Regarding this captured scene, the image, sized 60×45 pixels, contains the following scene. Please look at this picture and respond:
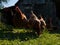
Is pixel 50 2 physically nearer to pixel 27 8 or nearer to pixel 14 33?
pixel 27 8

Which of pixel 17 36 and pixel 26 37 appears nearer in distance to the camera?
pixel 26 37

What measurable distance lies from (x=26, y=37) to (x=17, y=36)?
0.56 meters

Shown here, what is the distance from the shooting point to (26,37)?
14.5m

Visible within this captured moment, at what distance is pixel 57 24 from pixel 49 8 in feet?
4.58

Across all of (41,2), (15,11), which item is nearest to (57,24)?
(41,2)

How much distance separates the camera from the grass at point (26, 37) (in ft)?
44.9

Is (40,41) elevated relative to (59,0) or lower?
lower

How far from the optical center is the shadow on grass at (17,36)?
14.4 m

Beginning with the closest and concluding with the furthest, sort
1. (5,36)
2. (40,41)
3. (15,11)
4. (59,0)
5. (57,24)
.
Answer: (40,41) → (5,36) → (15,11) → (57,24) → (59,0)

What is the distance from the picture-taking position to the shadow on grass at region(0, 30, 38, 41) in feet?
47.4

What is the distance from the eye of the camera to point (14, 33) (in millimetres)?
15500

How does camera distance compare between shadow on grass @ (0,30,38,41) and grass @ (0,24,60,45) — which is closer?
grass @ (0,24,60,45)

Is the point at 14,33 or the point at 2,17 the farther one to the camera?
the point at 2,17

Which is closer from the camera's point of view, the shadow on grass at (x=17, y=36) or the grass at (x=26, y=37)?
the grass at (x=26, y=37)
